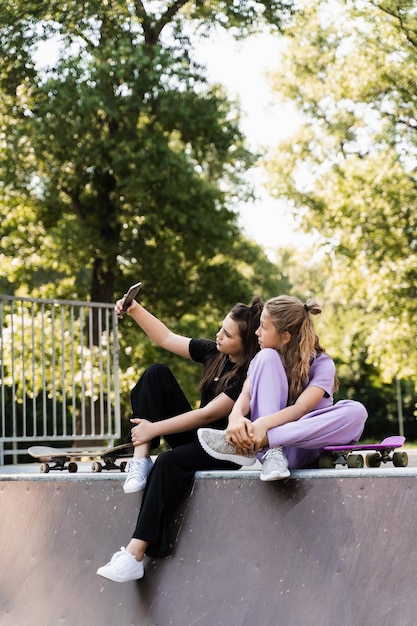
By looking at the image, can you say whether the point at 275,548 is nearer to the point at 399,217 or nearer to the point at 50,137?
the point at 50,137

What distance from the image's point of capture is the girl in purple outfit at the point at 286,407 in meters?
3.61

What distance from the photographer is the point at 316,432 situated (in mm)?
3654

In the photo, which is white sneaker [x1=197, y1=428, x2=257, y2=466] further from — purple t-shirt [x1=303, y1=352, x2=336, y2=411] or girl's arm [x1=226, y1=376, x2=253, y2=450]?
purple t-shirt [x1=303, y1=352, x2=336, y2=411]

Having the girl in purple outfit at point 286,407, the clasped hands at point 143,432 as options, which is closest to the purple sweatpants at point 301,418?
the girl in purple outfit at point 286,407

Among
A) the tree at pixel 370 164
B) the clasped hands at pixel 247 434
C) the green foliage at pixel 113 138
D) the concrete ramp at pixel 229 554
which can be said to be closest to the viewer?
the concrete ramp at pixel 229 554

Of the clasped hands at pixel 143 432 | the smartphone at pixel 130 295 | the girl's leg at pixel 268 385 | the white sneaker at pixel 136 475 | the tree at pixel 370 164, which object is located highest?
the tree at pixel 370 164

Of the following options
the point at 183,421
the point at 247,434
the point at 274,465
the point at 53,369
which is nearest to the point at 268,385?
the point at 247,434

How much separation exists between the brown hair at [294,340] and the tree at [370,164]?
636 inches

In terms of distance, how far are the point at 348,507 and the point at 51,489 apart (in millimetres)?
1622

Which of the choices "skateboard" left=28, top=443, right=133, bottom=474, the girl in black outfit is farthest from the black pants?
"skateboard" left=28, top=443, right=133, bottom=474

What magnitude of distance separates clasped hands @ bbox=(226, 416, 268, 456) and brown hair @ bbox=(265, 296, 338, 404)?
27cm

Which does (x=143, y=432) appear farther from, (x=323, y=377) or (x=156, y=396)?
(x=323, y=377)

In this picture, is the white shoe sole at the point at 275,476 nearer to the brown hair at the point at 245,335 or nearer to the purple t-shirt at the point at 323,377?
the purple t-shirt at the point at 323,377

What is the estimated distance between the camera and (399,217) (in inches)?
794
